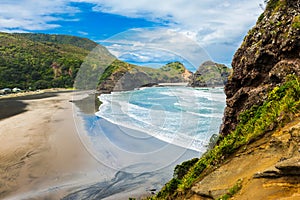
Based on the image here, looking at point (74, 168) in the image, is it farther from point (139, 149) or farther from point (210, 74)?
point (210, 74)

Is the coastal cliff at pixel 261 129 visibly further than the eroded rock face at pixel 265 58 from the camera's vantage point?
No

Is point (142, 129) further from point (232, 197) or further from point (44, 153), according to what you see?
point (232, 197)

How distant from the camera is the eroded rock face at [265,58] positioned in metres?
7.52

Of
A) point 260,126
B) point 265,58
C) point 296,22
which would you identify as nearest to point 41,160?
point 265,58

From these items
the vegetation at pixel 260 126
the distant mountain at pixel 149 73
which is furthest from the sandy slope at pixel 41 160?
the vegetation at pixel 260 126

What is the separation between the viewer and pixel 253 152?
15.4 ft

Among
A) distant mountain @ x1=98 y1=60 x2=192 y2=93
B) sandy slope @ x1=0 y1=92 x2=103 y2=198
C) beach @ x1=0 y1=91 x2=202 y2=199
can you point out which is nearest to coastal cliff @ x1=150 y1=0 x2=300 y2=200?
distant mountain @ x1=98 y1=60 x2=192 y2=93

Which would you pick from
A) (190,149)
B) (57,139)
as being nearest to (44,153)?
(57,139)

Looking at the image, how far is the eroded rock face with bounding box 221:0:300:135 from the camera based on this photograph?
24.7 ft

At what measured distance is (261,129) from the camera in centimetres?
501

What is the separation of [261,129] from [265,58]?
466cm

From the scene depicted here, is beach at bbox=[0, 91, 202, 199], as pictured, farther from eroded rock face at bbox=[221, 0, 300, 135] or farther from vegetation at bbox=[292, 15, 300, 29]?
vegetation at bbox=[292, 15, 300, 29]

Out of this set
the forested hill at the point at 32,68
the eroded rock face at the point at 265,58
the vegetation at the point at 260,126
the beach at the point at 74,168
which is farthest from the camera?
the forested hill at the point at 32,68

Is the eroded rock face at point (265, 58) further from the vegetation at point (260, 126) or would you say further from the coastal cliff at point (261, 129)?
the vegetation at point (260, 126)
